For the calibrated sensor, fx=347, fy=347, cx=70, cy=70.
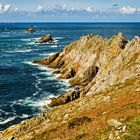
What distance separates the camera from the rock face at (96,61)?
58.4m

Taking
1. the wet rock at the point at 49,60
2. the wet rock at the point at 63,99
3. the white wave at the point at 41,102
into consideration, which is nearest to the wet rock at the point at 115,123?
the wet rock at the point at 63,99

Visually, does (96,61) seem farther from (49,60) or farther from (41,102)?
(41,102)

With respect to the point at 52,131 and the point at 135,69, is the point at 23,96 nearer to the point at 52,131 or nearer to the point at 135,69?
the point at 135,69

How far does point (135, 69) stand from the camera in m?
50.5

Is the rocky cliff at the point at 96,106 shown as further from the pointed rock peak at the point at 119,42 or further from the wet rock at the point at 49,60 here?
the wet rock at the point at 49,60

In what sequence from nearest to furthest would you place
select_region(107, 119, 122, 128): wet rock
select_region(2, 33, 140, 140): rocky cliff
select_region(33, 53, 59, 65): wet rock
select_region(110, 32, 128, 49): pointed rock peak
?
select_region(107, 119, 122, 128): wet rock → select_region(2, 33, 140, 140): rocky cliff → select_region(110, 32, 128, 49): pointed rock peak → select_region(33, 53, 59, 65): wet rock

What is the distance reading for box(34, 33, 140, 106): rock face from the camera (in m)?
58.4

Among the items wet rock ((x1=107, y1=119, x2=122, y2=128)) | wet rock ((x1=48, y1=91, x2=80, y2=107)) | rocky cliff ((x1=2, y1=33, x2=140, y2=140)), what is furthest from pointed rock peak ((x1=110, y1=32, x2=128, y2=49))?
wet rock ((x1=107, y1=119, x2=122, y2=128))

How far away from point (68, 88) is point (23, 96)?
35.4ft

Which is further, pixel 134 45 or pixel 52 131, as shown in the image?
pixel 134 45

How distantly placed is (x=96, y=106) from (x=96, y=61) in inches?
2051

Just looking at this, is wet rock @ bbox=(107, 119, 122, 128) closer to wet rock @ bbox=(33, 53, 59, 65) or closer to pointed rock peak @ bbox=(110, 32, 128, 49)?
pointed rock peak @ bbox=(110, 32, 128, 49)

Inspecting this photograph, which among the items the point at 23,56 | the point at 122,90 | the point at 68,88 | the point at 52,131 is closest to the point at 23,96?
the point at 68,88

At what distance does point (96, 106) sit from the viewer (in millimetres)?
36781
